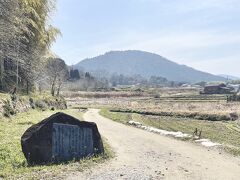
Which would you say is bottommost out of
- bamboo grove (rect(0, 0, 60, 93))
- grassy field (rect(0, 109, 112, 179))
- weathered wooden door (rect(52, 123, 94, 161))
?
grassy field (rect(0, 109, 112, 179))

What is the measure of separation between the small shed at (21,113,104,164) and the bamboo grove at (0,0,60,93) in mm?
19652

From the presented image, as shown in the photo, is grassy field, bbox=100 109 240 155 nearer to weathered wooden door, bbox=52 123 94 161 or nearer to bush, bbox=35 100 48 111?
weathered wooden door, bbox=52 123 94 161

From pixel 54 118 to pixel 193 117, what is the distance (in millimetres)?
38584

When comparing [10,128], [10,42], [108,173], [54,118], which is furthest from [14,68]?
[108,173]

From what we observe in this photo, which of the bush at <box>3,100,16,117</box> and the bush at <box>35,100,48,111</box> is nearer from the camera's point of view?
the bush at <box>3,100,16,117</box>

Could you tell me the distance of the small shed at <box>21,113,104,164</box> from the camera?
18.9 meters

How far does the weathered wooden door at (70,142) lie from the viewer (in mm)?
19500

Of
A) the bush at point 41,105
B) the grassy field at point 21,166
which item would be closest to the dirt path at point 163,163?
the grassy field at point 21,166

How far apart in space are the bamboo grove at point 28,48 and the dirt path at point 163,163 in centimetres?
1815

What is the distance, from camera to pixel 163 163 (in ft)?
65.2

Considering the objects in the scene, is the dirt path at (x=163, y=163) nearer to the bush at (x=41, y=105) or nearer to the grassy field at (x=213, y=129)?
the grassy field at (x=213, y=129)

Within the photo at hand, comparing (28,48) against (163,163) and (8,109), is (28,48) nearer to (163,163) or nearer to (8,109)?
(8,109)

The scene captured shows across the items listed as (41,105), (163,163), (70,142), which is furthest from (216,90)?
(70,142)

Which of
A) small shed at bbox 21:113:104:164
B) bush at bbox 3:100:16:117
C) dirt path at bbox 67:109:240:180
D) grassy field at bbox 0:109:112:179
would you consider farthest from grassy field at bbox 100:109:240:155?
bush at bbox 3:100:16:117
